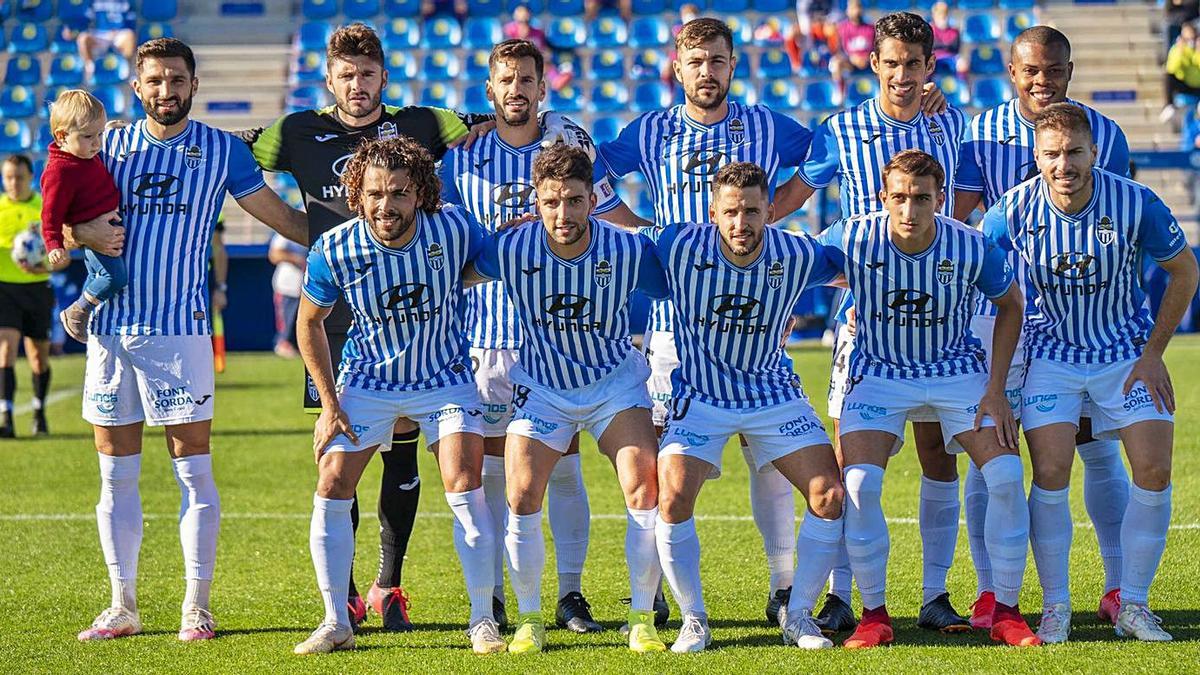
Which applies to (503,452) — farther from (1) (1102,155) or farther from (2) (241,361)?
(2) (241,361)

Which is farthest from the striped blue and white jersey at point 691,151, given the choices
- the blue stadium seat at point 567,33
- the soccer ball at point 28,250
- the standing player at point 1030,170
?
the blue stadium seat at point 567,33

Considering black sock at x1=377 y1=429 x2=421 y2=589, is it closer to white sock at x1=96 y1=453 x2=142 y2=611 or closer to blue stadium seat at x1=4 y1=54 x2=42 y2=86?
white sock at x1=96 y1=453 x2=142 y2=611

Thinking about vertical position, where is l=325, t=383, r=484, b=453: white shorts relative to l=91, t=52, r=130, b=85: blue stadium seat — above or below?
below

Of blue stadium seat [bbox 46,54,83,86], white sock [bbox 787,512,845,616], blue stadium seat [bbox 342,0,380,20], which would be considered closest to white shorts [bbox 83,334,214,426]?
white sock [bbox 787,512,845,616]

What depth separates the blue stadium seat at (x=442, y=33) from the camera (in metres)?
20.9

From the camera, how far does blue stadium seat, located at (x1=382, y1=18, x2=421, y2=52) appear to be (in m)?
20.9

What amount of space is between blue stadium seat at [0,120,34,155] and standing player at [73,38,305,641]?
1542 cm

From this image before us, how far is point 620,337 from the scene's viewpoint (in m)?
5.25

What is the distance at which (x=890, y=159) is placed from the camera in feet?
18.2

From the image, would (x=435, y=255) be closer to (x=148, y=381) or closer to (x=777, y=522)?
(x=148, y=381)

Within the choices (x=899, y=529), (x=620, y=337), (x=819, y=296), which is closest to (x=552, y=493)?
(x=620, y=337)

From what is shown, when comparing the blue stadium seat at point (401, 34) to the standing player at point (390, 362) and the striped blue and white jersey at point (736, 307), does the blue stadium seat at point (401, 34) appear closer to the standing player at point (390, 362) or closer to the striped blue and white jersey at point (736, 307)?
→ the standing player at point (390, 362)

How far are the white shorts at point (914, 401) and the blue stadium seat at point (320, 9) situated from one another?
17593mm

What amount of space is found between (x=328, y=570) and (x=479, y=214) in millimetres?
1405
